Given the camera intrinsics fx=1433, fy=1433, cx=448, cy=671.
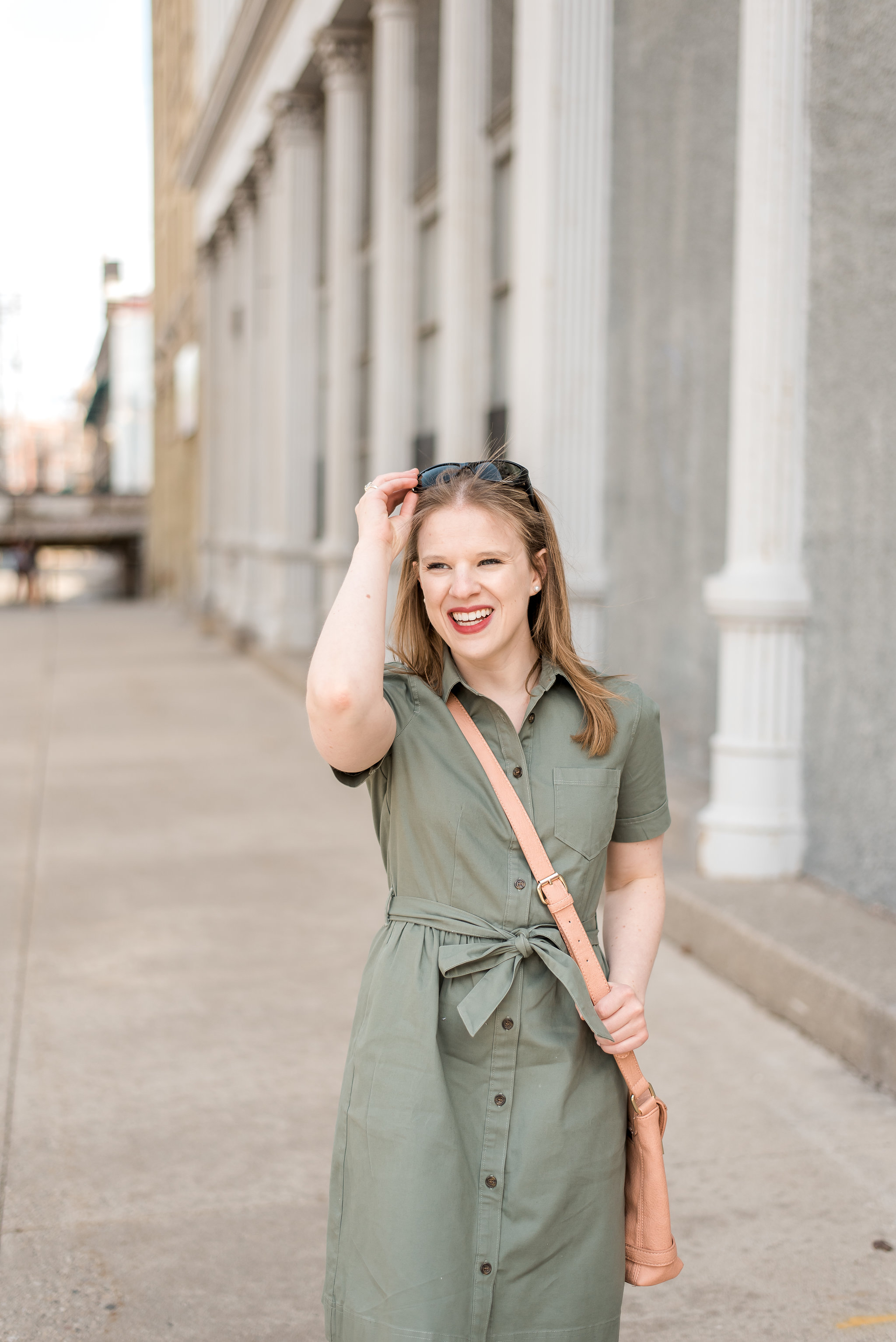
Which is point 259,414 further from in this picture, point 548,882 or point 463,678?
point 548,882

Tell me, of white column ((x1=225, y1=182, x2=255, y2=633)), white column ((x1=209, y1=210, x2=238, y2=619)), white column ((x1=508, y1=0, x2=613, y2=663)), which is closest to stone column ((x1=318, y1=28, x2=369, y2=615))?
white column ((x1=225, y1=182, x2=255, y2=633))

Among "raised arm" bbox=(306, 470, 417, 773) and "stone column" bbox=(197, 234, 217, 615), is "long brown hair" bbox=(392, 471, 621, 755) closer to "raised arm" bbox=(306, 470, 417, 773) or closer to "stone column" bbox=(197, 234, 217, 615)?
"raised arm" bbox=(306, 470, 417, 773)

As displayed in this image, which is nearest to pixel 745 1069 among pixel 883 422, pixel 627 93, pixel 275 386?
pixel 883 422

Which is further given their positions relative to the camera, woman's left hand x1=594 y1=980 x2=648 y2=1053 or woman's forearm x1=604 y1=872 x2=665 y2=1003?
woman's forearm x1=604 y1=872 x2=665 y2=1003

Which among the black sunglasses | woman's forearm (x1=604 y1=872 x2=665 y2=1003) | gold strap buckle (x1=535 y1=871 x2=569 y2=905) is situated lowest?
woman's forearm (x1=604 y1=872 x2=665 y2=1003)

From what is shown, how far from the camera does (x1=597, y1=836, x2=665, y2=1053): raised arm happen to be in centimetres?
226

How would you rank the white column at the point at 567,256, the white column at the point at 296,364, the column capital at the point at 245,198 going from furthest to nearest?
the column capital at the point at 245,198
the white column at the point at 296,364
the white column at the point at 567,256

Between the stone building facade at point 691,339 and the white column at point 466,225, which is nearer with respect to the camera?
the stone building facade at point 691,339

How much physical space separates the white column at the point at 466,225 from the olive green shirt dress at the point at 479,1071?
7797 mm

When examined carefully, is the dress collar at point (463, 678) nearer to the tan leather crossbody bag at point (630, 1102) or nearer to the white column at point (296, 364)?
the tan leather crossbody bag at point (630, 1102)

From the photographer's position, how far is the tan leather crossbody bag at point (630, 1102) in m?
2.11

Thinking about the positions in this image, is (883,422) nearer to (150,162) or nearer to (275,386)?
(275,386)

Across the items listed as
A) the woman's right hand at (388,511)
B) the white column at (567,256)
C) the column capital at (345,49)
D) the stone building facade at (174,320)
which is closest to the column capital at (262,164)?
the column capital at (345,49)

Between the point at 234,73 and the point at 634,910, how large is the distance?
1997cm
